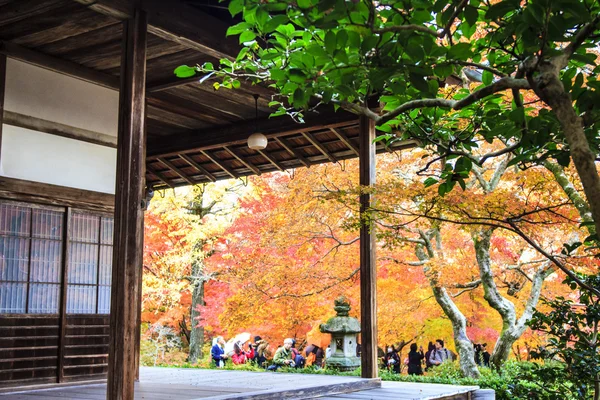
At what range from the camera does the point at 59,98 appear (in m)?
7.45

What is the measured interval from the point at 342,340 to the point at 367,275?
8.29 ft

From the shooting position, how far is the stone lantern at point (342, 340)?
10.0 m

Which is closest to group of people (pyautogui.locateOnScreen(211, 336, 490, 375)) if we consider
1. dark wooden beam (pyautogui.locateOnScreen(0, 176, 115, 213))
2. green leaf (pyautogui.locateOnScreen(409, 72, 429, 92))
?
dark wooden beam (pyautogui.locateOnScreen(0, 176, 115, 213))

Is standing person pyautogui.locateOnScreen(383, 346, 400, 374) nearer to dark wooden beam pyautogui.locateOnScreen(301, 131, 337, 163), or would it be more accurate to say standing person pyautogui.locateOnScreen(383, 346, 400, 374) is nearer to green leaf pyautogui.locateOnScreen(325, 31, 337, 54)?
dark wooden beam pyautogui.locateOnScreen(301, 131, 337, 163)

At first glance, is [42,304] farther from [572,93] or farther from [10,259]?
[572,93]

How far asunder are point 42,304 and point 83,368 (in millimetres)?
942

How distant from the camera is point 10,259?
22.7 feet

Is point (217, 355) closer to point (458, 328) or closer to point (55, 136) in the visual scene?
point (458, 328)

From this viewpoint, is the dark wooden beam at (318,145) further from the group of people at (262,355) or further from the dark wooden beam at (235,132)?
the group of people at (262,355)

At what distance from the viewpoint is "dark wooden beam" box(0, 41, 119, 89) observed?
6.75 meters

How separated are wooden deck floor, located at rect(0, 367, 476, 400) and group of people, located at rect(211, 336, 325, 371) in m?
3.39

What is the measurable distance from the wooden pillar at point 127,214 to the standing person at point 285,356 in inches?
291

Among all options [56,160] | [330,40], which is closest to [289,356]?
[56,160]

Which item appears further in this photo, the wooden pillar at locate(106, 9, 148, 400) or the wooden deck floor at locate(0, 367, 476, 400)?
the wooden deck floor at locate(0, 367, 476, 400)
